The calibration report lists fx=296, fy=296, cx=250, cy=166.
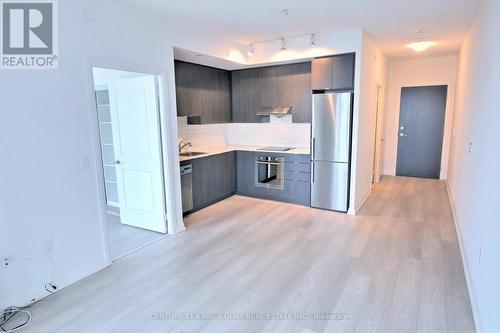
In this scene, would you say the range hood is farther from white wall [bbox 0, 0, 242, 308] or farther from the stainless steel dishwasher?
white wall [bbox 0, 0, 242, 308]

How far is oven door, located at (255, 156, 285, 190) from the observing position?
17.2ft

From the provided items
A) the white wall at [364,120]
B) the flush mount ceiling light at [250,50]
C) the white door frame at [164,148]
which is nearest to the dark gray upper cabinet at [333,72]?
the white wall at [364,120]

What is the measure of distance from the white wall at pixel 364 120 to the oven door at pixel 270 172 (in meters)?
1.24

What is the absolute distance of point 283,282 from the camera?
281 centimetres

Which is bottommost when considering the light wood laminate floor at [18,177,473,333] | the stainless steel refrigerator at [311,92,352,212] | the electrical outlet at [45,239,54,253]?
the light wood laminate floor at [18,177,473,333]

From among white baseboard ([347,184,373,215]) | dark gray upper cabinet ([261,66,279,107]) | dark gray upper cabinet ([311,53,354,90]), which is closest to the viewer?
dark gray upper cabinet ([311,53,354,90])

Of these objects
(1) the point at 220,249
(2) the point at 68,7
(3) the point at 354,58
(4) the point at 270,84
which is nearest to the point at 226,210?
(1) the point at 220,249

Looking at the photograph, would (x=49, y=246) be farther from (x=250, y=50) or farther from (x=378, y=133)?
(x=378, y=133)

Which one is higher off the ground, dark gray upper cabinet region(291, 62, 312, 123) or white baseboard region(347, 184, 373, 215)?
dark gray upper cabinet region(291, 62, 312, 123)

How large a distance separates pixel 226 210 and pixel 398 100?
16.5 feet

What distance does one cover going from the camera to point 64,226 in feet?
9.06

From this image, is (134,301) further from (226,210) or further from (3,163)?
(226,210)

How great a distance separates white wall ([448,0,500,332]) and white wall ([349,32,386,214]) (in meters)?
1.36

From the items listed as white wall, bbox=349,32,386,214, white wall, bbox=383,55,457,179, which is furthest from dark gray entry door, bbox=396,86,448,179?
white wall, bbox=349,32,386,214
